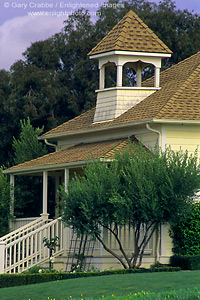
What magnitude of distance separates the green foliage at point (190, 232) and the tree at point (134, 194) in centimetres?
95

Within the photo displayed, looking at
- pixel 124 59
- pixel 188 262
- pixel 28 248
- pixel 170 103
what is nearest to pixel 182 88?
pixel 170 103

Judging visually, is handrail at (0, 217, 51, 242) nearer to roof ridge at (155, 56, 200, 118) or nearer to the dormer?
the dormer

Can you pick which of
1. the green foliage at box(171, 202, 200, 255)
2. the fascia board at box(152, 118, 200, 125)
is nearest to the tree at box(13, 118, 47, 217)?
the fascia board at box(152, 118, 200, 125)

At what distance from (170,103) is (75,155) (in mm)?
3919

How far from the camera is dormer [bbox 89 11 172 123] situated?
966 inches

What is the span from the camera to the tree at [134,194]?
18.6m

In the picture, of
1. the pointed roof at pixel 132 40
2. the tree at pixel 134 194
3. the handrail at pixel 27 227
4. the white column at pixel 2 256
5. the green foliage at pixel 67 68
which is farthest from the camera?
the green foliage at pixel 67 68

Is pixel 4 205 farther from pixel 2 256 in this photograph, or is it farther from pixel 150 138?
pixel 150 138

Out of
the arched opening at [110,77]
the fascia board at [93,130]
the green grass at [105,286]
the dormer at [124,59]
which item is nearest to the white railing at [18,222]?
the fascia board at [93,130]

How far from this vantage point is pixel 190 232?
2011cm

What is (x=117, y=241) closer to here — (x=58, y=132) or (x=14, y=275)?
(x=14, y=275)

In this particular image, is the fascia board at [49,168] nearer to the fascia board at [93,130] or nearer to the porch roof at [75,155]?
the porch roof at [75,155]

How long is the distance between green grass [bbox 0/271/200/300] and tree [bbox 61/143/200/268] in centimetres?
265

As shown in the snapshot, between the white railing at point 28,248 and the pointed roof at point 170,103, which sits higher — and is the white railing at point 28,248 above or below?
below
